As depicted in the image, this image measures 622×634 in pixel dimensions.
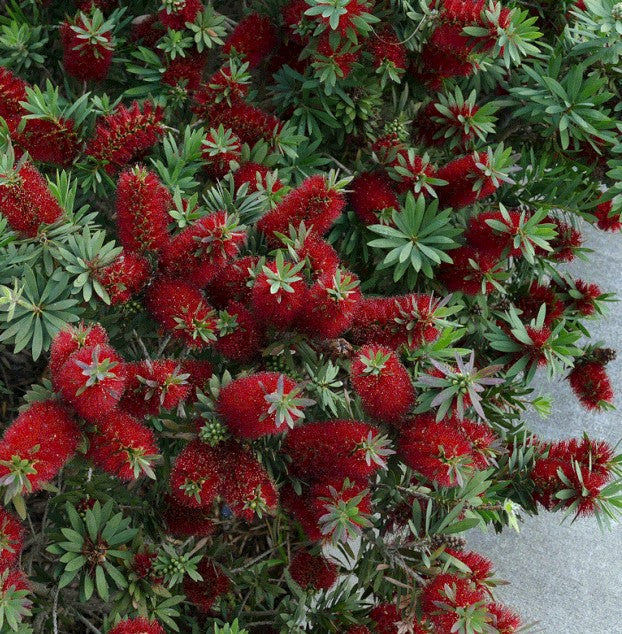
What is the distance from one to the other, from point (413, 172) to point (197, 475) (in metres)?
0.68

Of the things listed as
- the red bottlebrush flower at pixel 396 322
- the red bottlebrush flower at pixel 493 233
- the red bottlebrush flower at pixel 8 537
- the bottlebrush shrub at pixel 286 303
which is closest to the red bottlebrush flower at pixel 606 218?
the bottlebrush shrub at pixel 286 303

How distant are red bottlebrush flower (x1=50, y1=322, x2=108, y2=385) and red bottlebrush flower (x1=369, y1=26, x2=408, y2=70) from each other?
2.64 feet

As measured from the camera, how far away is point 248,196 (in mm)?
1334

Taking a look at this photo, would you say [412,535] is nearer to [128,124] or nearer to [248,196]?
[248,196]

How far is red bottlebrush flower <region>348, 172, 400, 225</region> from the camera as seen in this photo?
1437mm

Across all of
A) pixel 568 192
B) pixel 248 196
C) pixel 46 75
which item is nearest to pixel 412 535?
pixel 248 196

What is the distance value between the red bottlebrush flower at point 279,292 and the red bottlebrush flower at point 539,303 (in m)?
0.63

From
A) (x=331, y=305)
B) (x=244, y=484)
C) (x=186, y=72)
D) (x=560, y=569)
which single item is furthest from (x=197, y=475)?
(x=560, y=569)

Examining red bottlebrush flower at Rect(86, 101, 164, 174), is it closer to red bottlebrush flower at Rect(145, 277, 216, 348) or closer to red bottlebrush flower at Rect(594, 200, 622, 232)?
red bottlebrush flower at Rect(145, 277, 216, 348)

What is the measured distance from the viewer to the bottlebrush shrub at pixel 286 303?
3.59ft

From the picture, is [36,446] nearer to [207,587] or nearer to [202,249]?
[202,249]

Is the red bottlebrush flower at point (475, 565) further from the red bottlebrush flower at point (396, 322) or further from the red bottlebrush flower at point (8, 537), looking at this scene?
the red bottlebrush flower at point (8, 537)

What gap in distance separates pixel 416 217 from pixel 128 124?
20.8 inches

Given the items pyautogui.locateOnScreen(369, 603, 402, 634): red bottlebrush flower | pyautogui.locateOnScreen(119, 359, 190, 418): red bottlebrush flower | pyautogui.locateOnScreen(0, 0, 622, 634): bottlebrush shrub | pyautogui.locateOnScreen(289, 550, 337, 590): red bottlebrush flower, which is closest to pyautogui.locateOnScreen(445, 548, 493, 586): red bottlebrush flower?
pyautogui.locateOnScreen(0, 0, 622, 634): bottlebrush shrub
